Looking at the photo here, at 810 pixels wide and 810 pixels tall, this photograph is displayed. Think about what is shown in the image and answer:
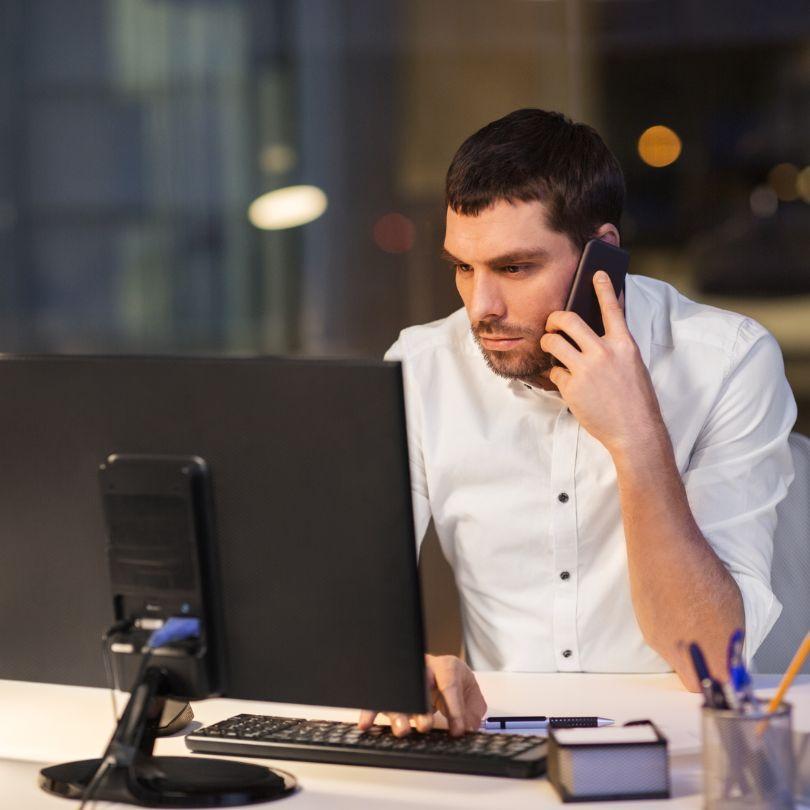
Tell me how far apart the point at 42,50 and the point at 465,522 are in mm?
2009

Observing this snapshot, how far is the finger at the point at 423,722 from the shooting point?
144cm

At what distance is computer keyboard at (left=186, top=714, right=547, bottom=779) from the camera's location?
134 cm

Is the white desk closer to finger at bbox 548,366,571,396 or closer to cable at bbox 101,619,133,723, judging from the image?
cable at bbox 101,619,133,723

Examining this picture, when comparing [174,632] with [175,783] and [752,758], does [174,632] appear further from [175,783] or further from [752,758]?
[752,758]

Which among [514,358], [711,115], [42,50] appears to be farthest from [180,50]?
[514,358]

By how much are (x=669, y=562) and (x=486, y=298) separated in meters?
0.47

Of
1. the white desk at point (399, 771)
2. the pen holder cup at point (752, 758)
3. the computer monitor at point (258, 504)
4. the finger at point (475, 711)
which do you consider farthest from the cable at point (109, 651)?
the pen holder cup at point (752, 758)

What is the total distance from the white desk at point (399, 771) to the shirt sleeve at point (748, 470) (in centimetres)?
18

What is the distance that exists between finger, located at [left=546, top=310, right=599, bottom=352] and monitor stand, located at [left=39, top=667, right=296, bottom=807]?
793mm

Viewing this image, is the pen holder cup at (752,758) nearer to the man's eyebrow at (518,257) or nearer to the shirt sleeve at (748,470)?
the shirt sleeve at (748,470)

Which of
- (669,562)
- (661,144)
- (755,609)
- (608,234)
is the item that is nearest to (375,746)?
(669,562)

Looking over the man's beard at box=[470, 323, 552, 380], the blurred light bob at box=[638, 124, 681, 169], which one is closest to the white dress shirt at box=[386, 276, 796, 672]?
the man's beard at box=[470, 323, 552, 380]

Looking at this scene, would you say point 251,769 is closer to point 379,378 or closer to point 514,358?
point 379,378

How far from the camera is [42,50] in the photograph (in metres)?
3.42
